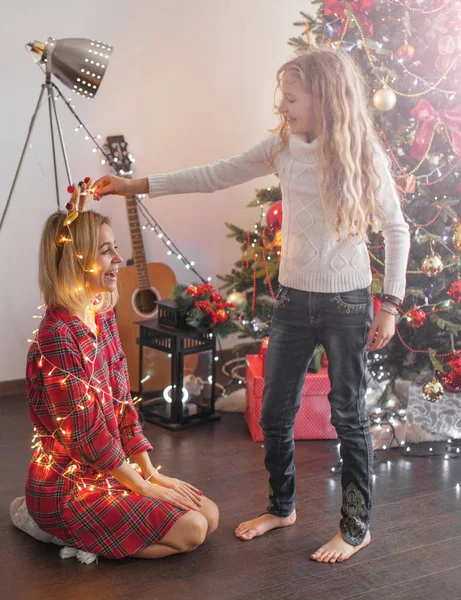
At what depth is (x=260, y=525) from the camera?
2252 millimetres

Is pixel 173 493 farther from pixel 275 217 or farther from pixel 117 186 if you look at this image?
pixel 275 217

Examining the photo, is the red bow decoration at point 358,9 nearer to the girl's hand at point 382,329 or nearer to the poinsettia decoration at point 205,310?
the poinsettia decoration at point 205,310

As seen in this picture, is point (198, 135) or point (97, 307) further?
point (198, 135)

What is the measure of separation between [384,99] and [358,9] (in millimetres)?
379

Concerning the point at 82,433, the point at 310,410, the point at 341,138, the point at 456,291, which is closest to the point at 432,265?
the point at 456,291

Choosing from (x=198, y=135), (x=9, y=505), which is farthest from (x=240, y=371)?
(x=9, y=505)

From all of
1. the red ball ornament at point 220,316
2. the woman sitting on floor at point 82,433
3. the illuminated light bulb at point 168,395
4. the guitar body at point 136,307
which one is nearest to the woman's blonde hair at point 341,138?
the woman sitting on floor at point 82,433

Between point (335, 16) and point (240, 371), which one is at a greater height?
point (335, 16)

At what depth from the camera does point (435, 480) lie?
267 centimetres

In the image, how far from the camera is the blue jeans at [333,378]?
1995 mm

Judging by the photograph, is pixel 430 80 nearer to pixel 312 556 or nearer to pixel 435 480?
pixel 435 480

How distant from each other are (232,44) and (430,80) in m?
1.15

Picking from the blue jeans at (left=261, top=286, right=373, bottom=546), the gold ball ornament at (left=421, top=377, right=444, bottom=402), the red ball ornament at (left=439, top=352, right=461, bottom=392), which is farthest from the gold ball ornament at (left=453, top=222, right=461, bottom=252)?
the blue jeans at (left=261, top=286, right=373, bottom=546)

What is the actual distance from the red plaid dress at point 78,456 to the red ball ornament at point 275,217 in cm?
121
